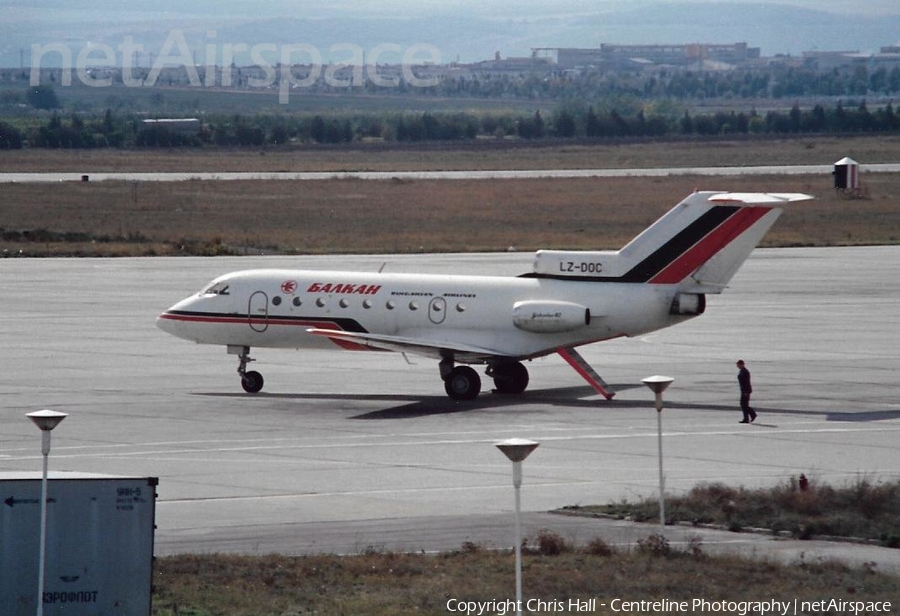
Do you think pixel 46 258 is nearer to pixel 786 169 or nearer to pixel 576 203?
pixel 576 203

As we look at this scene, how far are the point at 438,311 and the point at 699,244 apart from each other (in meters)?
6.95

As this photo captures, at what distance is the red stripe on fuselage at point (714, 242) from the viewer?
1474 inches

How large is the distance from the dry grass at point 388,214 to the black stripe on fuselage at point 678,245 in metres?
41.2

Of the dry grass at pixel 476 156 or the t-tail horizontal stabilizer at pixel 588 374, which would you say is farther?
the dry grass at pixel 476 156

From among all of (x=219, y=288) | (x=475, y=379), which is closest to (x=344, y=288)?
(x=219, y=288)

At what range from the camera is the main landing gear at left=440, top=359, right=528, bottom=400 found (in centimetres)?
3847

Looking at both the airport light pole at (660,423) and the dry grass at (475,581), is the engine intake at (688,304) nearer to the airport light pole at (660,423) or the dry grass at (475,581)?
the airport light pole at (660,423)

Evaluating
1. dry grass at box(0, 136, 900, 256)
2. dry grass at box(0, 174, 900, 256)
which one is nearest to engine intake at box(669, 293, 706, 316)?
dry grass at box(0, 174, 900, 256)

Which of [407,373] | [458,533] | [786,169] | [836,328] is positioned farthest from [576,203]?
[458,533]

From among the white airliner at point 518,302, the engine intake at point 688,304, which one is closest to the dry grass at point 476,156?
the white airliner at point 518,302

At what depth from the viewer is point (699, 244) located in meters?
37.7

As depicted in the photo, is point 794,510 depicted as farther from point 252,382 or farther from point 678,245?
point 252,382

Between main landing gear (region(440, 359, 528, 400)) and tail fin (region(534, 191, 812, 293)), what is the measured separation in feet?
11.5

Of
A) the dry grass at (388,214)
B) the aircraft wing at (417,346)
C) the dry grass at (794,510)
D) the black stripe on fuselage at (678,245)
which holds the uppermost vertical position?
the dry grass at (388,214)
